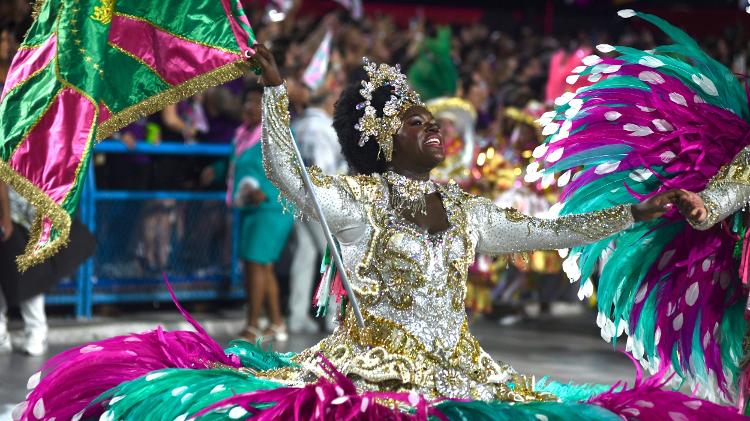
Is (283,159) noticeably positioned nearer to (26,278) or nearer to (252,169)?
(26,278)

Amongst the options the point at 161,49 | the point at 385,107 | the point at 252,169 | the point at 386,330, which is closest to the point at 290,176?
the point at 385,107

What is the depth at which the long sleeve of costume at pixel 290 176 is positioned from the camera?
12.6 ft

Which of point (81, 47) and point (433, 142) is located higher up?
point (81, 47)

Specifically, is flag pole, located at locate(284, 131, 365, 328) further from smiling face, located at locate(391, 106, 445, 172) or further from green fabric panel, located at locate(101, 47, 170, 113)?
green fabric panel, located at locate(101, 47, 170, 113)

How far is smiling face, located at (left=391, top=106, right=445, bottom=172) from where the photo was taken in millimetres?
4094

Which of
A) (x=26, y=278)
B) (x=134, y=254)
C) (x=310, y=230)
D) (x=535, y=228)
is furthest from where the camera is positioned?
(x=134, y=254)

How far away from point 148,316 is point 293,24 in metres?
4.17

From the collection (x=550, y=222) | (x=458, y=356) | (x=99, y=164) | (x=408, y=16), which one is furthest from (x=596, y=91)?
(x=408, y=16)

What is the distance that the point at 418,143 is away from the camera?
4.10 m

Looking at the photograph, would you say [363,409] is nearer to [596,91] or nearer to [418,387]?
[418,387]

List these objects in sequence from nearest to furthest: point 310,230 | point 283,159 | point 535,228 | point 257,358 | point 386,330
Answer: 1. point 283,159
2. point 386,330
3. point 535,228
4. point 257,358
5. point 310,230

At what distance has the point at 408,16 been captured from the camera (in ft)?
61.6

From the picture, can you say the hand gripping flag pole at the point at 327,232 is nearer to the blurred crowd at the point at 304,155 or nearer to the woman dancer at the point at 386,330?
the woman dancer at the point at 386,330

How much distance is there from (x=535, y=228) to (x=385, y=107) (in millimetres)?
661
